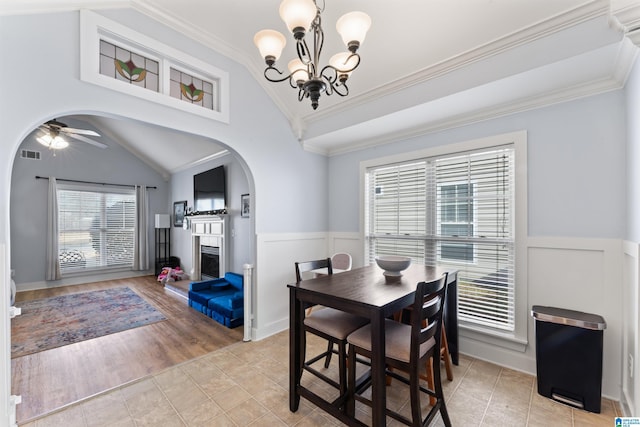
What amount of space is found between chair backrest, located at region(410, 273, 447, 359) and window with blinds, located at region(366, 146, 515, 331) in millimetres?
1268

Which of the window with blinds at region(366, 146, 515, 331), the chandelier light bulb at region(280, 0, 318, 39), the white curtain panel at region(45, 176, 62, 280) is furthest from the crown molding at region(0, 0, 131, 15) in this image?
the white curtain panel at region(45, 176, 62, 280)

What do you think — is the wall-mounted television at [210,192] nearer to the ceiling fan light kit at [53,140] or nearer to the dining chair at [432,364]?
the ceiling fan light kit at [53,140]

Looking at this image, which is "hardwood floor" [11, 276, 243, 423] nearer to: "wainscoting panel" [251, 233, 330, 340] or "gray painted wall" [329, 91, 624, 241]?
"wainscoting panel" [251, 233, 330, 340]

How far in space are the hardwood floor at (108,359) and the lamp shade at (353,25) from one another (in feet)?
10.2

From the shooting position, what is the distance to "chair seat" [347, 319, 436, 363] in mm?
1557

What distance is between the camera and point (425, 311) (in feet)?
4.94

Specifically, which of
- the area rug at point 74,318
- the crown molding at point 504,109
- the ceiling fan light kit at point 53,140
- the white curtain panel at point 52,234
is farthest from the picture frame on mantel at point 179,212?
the crown molding at point 504,109

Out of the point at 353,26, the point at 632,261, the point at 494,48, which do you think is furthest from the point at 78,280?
the point at 632,261

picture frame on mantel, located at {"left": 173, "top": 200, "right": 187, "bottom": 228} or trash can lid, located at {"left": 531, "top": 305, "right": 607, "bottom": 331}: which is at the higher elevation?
picture frame on mantel, located at {"left": 173, "top": 200, "right": 187, "bottom": 228}

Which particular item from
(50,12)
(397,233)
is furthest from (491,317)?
(50,12)

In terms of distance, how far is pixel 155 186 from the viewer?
7184 mm

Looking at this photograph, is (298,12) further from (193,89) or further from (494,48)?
(193,89)

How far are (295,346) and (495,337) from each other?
1976mm

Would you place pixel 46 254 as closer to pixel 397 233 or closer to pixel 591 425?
pixel 397 233
